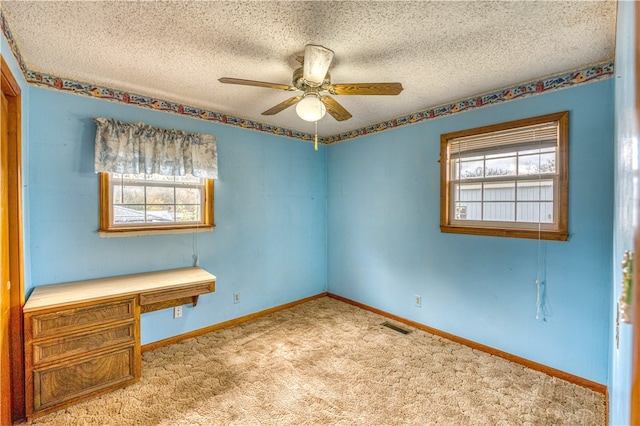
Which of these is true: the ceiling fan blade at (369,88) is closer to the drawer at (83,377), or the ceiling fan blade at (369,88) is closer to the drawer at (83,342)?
the drawer at (83,342)

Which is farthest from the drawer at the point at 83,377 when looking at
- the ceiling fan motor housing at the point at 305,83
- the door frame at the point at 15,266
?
the ceiling fan motor housing at the point at 305,83

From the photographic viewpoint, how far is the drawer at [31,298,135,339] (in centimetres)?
199

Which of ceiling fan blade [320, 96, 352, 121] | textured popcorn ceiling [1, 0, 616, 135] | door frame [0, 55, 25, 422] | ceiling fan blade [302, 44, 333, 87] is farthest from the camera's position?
ceiling fan blade [320, 96, 352, 121]

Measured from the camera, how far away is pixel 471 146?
2.96 metres

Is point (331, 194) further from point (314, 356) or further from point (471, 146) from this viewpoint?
point (314, 356)

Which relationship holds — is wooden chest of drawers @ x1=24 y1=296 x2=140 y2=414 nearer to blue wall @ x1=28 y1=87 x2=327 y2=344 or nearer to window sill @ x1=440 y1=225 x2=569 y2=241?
blue wall @ x1=28 y1=87 x2=327 y2=344

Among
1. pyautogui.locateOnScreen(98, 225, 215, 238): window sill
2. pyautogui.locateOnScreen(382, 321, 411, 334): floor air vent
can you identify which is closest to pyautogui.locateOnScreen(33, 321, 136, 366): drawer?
pyautogui.locateOnScreen(98, 225, 215, 238): window sill

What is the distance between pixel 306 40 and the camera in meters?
1.89

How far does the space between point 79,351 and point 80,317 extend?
0.80 ft

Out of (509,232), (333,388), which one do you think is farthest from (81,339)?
(509,232)

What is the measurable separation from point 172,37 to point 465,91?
2438mm

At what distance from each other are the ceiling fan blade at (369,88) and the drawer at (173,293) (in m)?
2.02

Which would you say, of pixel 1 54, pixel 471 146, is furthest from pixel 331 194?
pixel 1 54

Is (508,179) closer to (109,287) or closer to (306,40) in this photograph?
(306,40)
